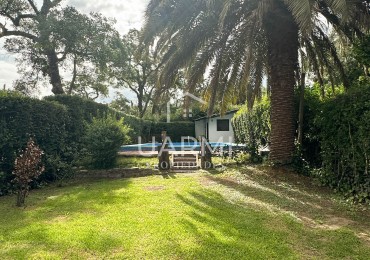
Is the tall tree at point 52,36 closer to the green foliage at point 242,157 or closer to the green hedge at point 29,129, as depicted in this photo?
the green hedge at point 29,129

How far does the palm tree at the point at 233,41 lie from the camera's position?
1038cm

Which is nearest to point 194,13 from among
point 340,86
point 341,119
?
point 341,119

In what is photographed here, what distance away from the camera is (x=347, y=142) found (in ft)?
27.1

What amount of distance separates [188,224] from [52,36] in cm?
2011

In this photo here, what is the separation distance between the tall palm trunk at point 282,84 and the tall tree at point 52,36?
51.3ft

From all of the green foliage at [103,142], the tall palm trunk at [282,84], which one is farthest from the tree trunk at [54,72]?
the tall palm trunk at [282,84]

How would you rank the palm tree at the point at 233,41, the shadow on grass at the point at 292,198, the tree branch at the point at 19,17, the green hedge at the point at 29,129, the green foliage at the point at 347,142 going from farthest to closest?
the tree branch at the point at 19,17 < the palm tree at the point at 233,41 < the green hedge at the point at 29,129 < the green foliage at the point at 347,142 < the shadow on grass at the point at 292,198

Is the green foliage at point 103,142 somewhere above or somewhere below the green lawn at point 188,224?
above

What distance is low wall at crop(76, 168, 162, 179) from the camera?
1308 centimetres

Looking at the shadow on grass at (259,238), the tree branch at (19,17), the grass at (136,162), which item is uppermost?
the tree branch at (19,17)

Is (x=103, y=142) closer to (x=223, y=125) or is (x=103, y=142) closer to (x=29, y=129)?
(x=29, y=129)

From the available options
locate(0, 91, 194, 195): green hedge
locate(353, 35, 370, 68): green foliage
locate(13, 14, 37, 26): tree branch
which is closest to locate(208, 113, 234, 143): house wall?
locate(0, 91, 194, 195): green hedge

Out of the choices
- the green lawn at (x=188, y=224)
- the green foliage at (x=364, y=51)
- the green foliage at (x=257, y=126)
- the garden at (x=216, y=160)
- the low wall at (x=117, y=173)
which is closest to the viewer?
the green lawn at (x=188, y=224)

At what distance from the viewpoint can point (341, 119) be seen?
8.52 metres
